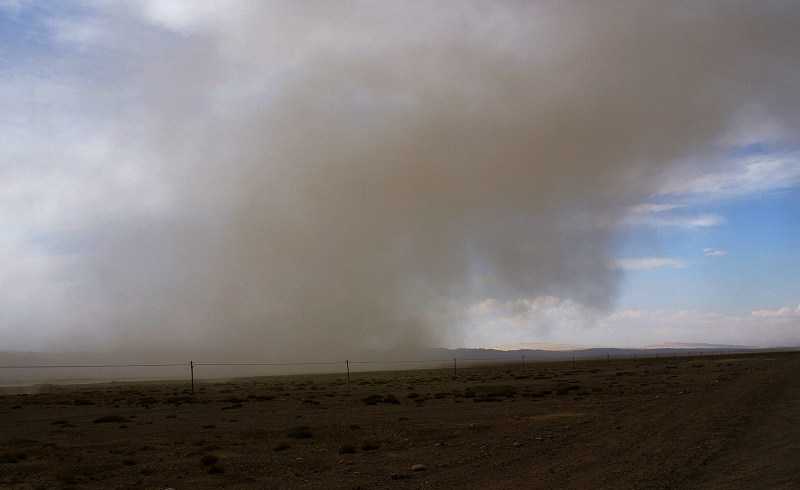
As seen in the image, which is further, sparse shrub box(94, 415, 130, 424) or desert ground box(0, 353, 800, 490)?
sparse shrub box(94, 415, 130, 424)

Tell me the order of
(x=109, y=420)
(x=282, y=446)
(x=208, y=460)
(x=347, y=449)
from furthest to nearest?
1. (x=109, y=420)
2. (x=282, y=446)
3. (x=347, y=449)
4. (x=208, y=460)

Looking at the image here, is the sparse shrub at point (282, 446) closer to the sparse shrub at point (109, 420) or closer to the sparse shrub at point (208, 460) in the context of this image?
the sparse shrub at point (208, 460)

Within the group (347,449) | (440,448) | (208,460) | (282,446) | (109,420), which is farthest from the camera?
(109,420)

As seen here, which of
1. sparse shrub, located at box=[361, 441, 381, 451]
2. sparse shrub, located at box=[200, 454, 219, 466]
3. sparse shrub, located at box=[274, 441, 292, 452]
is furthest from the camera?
sparse shrub, located at box=[274, 441, 292, 452]

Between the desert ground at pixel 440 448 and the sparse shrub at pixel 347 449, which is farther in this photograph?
the sparse shrub at pixel 347 449

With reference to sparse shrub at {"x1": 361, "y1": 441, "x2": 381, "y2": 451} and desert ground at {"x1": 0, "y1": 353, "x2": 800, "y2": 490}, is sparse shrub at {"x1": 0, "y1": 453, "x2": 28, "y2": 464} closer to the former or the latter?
desert ground at {"x1": 0, "y1": 353, "x2": 800, "y2": 490}

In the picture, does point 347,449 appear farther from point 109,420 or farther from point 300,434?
point 109,420

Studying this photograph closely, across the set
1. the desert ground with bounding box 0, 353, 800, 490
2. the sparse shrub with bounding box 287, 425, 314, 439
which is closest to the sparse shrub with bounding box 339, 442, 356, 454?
the desert ground with bounding box 0, 353, 800, 490

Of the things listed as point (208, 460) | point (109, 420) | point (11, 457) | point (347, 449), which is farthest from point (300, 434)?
point (109, 420)

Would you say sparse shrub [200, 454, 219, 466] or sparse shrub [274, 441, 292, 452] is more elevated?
sparse shrub [200, 454, 219, 466]

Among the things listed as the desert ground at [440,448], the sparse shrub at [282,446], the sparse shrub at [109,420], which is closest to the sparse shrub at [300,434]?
the desert ground at [440,448]

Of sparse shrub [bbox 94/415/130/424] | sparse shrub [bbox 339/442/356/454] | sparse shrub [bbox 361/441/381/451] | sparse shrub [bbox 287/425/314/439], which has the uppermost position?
sparse shrub [bbox 339/442/356/454]

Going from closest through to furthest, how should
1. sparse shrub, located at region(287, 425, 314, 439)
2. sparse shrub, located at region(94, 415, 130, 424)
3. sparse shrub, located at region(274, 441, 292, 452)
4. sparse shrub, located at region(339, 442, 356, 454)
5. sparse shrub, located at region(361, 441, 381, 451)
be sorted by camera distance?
sparse shrub, located at region(339, 442, 356, 454) → sparse shrub, located at region(361, 441, 381, 451) → sparse shrub, located at region(274, 441, 292, 452) → sparse shrub, located at region(287, 425, 314, 439) → sparse shrub, located at region(94, 415, 130, 424)

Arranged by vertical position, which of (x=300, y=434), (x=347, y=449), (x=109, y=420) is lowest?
(x=109, y=420)
